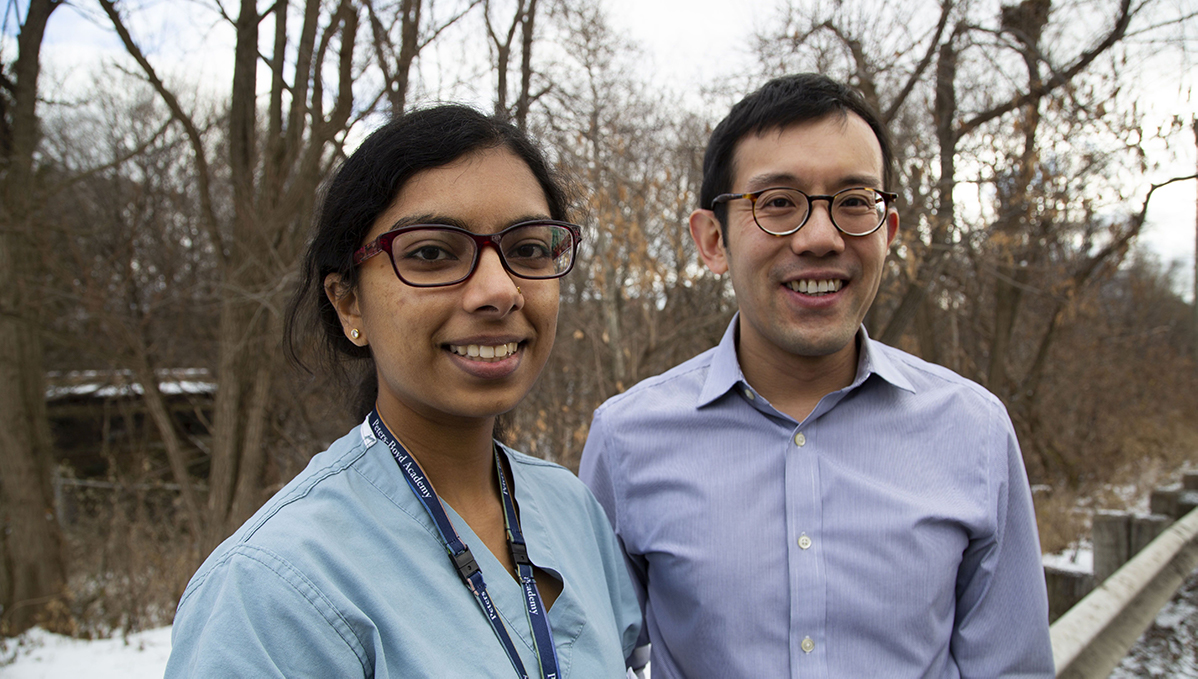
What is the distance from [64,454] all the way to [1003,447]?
1670 centimetres

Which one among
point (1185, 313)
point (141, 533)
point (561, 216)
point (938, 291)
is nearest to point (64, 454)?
point (141, 533)

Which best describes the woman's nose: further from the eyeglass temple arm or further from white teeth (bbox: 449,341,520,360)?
the eyeglass temple arm

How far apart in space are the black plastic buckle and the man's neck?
84cm

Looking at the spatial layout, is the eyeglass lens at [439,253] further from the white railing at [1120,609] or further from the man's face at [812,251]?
the white railing at [1120,609]

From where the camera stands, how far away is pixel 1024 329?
11523 millimetres

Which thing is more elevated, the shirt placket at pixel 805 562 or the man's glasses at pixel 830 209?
the man's glasses at pixel 830 209

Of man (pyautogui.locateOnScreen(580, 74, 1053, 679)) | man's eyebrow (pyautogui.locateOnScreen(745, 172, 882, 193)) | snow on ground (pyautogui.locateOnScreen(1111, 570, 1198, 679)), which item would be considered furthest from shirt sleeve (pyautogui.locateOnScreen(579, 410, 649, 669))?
snow on ground (pyautogui.locateOnScreen(1111, 570, 1198, 679))

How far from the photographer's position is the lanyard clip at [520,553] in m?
1.39

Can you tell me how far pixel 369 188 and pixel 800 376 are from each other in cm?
117

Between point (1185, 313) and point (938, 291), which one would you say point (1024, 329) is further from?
point (1185, 313)

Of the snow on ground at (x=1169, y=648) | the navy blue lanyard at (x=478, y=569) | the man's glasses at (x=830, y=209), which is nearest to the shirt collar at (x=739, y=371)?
the man's glasses at (x=830, y=209)

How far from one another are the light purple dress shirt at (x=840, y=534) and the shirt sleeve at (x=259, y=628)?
0.94m

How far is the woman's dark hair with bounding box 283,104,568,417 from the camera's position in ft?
4.48

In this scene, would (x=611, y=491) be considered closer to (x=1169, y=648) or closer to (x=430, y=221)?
(x=430, y=221)
